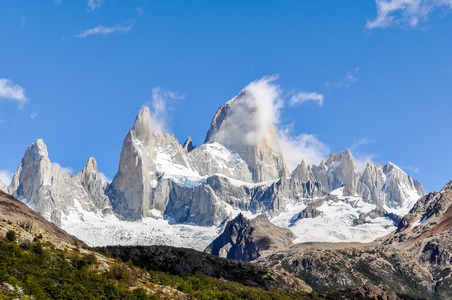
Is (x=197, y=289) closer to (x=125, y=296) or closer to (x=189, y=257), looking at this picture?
(x=125, y=296)

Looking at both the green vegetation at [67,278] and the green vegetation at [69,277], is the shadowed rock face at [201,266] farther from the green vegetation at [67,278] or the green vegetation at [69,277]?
the green vegetation at [67,278]

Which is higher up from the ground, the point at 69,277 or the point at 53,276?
the point at 69,277

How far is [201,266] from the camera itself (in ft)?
492

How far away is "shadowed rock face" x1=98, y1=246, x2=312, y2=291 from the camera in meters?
144

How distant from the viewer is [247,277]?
150 m

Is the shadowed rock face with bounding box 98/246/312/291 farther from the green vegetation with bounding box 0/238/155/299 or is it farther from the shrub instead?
the shrub

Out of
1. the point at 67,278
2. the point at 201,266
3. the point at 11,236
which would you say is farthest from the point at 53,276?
the point at 201,266

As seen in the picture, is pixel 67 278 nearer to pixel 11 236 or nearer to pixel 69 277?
pixel 69 277

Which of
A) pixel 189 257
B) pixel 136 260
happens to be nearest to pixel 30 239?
pixel 136 260

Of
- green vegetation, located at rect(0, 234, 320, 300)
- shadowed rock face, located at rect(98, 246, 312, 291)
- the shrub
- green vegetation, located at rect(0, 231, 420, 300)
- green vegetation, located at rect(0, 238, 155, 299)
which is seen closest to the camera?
green vegetation, located at rect(0, 238, 155, 299)

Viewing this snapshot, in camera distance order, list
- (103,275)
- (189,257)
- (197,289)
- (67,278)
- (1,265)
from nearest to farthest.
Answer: (1,265), (67,278), (103,275), (197,289), (189,257)

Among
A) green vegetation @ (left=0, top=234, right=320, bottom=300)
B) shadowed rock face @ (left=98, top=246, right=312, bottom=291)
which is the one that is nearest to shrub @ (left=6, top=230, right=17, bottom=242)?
green vegetation @ (left=0, top=234, right=320, bottom=300)

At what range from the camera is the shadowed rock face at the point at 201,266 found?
144 m

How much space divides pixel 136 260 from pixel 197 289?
47.2 m
